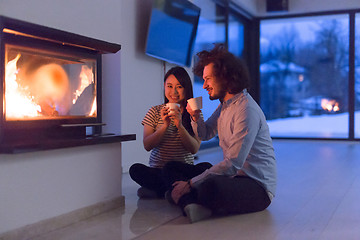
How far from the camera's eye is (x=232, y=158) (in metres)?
2.16

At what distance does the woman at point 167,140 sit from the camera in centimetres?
267

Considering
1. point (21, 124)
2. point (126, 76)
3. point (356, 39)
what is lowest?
point (21, 124)

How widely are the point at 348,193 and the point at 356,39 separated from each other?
5096 millimetres

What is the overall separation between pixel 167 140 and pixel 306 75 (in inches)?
215

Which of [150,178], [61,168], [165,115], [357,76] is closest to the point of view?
[61,168]

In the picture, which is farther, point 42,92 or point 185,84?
point 185,84

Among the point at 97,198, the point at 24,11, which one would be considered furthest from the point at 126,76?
the point at 24,11

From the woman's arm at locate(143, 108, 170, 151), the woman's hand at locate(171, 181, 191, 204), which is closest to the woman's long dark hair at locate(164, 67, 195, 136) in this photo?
the woman's arm at locate(143, 108, 170, 151)

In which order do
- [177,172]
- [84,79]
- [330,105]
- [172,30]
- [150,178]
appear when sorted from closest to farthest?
[84,79] → [177,172] → [150,178] → [172,30] → [330,105]

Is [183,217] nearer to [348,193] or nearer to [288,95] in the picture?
[348,193]

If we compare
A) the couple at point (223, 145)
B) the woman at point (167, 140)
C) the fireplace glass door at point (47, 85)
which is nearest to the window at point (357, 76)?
the woman at point (167, 140)

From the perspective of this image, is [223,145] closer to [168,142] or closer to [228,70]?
[228,70]

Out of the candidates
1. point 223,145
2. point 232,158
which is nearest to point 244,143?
point 232,158

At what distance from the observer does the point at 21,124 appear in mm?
1942
